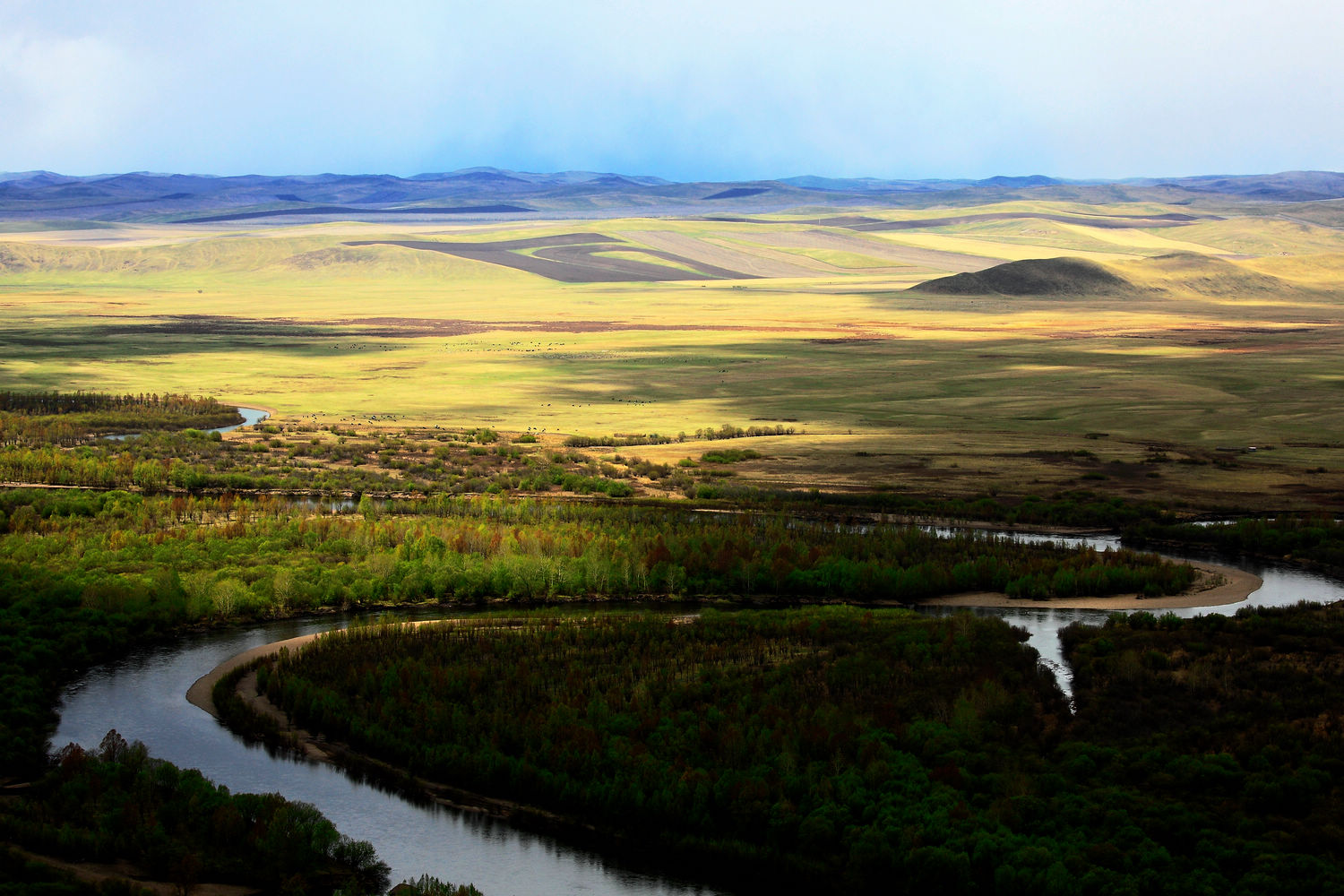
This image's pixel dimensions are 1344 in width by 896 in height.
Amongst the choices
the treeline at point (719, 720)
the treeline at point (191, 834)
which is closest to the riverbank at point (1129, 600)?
the treeline at point (719, 720)

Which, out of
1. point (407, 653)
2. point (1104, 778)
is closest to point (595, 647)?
point (407, 653)

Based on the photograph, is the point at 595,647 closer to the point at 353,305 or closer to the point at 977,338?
the point at 977,338

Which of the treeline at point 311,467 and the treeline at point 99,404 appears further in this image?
the treeline at point 99,404

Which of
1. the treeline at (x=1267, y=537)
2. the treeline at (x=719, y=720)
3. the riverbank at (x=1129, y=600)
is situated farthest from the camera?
the treeline at (x=1267, y=537)

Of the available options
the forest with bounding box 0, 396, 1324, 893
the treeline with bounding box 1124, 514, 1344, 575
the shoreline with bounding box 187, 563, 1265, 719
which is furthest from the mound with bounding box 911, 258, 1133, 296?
the shoreline with bounding box 187, 563, 1265, 719

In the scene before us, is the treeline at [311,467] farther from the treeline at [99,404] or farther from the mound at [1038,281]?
the mound at [1038,281]

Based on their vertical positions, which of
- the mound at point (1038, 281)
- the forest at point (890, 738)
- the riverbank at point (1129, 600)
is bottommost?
the riverbank at point (1129, 600)

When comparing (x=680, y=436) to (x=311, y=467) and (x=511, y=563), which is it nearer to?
(x=311, y=467)
